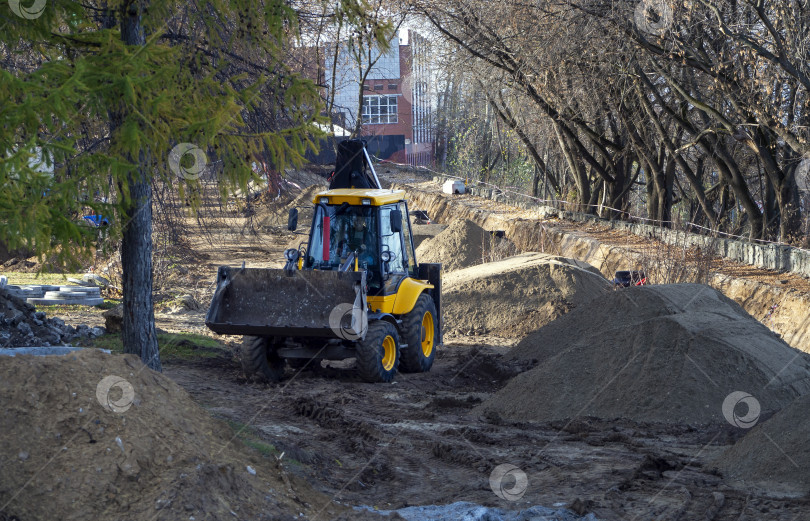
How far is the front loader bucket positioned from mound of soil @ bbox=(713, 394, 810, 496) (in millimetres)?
4609

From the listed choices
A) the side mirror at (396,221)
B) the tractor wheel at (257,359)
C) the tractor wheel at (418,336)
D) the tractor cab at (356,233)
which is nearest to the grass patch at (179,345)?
the tractor wheel at (257,359)

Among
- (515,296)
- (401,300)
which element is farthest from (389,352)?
(515,296)

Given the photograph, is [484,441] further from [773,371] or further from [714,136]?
[714,136]

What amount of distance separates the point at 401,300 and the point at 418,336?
25.4 inches

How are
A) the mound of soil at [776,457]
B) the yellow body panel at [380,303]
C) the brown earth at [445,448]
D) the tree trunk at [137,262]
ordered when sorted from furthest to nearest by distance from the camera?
the yellow body panel at [380,303] < the tree trunk at [137,262] < the mound of soil at [776,457] < the brown earth at [445,448]

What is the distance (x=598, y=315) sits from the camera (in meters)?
11.8

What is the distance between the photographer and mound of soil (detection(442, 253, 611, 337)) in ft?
52.5

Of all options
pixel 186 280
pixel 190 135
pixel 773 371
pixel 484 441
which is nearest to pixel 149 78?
pixel 190 135

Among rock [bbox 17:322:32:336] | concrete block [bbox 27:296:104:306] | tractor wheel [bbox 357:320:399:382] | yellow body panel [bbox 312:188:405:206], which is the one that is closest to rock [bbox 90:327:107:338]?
rock [bbox 17:322:32:336]

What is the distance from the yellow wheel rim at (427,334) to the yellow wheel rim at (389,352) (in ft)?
4.21

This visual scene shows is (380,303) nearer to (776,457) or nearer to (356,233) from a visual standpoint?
(356,233)

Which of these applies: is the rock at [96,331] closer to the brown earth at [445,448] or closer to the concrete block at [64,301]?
the brown earth at [445,448]

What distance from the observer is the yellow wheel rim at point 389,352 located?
35.9ft

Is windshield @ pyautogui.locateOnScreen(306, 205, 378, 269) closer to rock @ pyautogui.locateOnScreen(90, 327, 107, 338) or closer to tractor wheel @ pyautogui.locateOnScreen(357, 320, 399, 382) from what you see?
tractor wheel @ pyautogui.locateOnScreen(357, 320, 399, 382)
